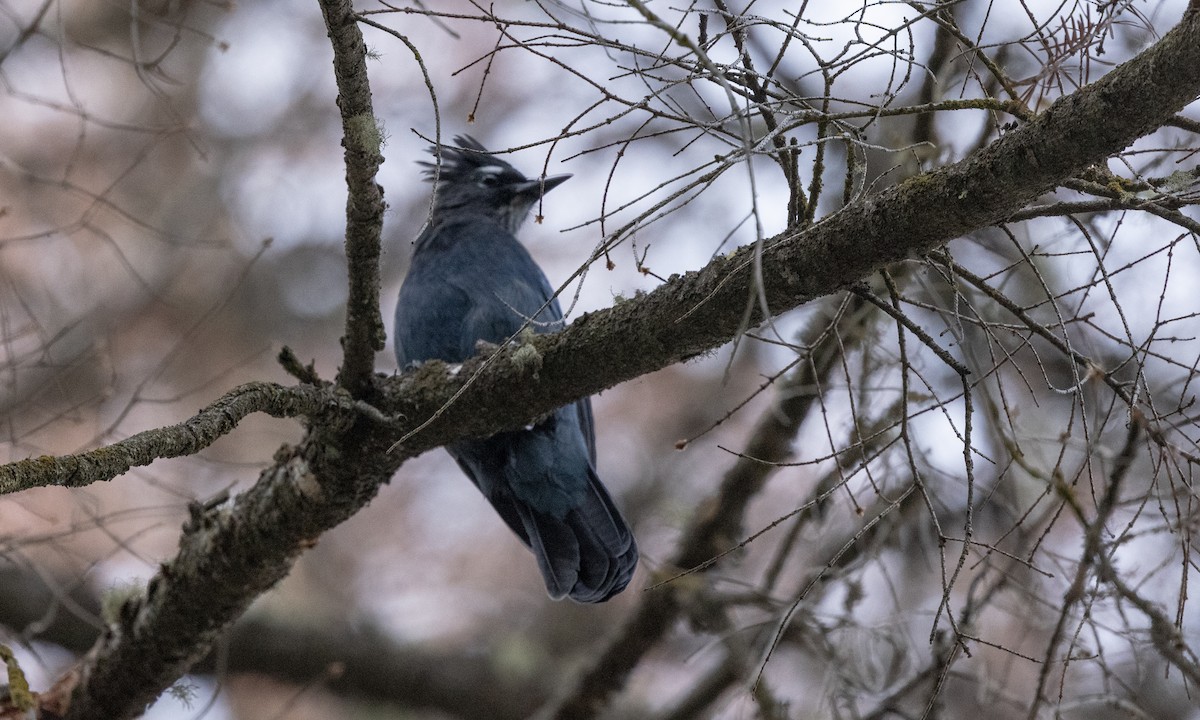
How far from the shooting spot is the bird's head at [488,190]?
579 cm

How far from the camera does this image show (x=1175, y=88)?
2010 mm

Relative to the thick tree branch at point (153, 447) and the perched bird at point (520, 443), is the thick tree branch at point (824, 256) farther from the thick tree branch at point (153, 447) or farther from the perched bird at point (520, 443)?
the perched bird at point (520, 443)

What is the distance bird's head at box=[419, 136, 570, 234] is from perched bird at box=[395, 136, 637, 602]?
1.59 ft

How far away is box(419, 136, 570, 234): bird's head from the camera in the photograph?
19.0 ft

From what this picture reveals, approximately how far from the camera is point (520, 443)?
4.39 metres

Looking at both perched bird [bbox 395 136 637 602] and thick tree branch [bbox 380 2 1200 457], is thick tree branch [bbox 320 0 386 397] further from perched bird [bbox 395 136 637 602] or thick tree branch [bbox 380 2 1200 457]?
perched bird [bbox 395 136 637 602]

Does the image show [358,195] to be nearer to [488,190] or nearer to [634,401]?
[488,190]

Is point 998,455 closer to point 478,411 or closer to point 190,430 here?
point 478,411

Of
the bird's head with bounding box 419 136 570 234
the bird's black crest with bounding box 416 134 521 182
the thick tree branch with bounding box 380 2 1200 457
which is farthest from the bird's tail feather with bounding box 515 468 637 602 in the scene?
the bird's black crest with bounding box 416 134 521 182

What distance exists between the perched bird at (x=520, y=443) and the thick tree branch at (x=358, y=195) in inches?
32.1

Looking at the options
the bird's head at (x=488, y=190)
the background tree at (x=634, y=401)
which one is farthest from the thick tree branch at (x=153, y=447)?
the bird's head at (x=488, y=190)

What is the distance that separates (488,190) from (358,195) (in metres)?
2.86

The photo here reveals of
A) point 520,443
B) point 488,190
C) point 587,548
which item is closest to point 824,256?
point 520,443

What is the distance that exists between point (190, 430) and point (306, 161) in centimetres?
633
